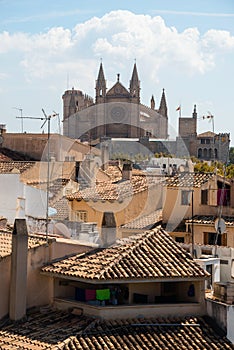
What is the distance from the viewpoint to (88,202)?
735 inches

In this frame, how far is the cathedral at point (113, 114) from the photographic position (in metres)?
94.4

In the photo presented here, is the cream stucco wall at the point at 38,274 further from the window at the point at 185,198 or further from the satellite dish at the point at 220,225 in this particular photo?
the window at the point at 185,198

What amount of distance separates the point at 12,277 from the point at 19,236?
69 cm

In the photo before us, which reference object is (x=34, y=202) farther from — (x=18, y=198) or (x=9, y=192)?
(x=18, y=198)

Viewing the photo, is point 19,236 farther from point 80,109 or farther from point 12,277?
point 80,109

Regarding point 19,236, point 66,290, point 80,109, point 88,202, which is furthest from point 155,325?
point 80,109

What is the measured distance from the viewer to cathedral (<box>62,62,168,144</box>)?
310 ft

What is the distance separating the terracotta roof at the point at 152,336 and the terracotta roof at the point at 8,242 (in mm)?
1897

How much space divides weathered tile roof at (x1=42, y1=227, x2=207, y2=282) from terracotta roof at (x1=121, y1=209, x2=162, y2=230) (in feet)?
16.3

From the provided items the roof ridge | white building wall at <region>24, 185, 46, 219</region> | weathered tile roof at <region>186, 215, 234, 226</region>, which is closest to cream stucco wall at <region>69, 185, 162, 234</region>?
white building wall at <region>24, 185, 46, 219</region>

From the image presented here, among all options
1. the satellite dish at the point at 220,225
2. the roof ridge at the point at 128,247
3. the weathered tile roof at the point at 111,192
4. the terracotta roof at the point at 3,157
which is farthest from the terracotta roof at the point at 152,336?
the terracotta roof at the point at 3,157

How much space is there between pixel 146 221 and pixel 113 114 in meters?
77.9

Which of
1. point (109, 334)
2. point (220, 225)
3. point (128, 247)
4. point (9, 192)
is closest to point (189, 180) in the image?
point (220, 225)

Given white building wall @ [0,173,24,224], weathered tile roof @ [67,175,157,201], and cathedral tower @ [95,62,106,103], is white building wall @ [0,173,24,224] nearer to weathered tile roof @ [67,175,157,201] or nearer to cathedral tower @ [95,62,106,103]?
weathered tile roof @ [67,175,157,201]
